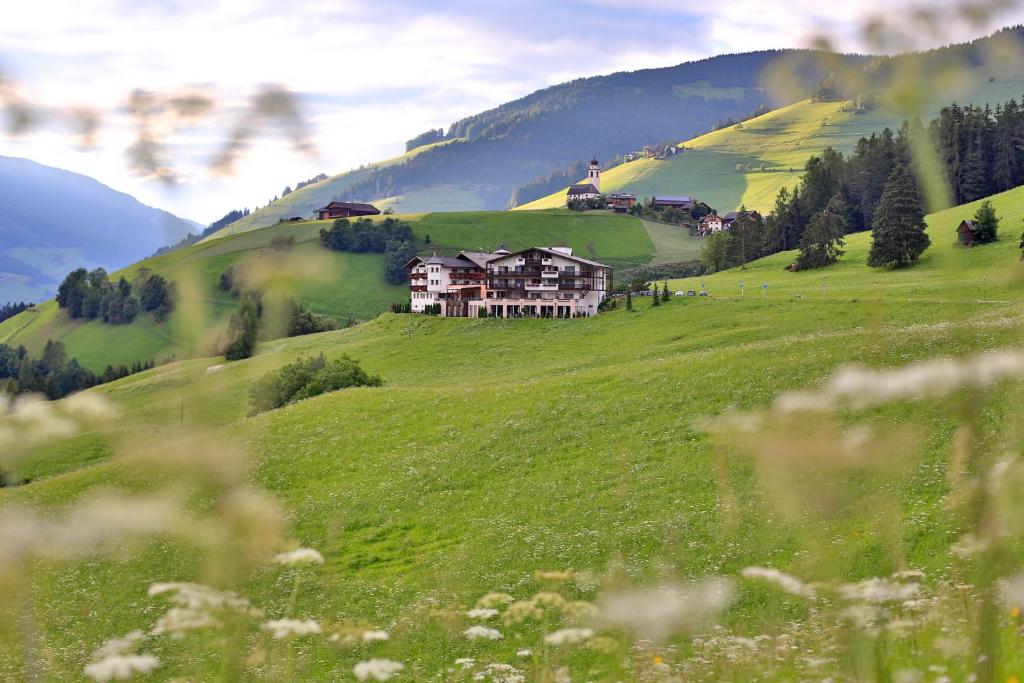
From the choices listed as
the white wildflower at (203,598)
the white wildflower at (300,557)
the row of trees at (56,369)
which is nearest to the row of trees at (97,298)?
the row of trees at (56,369)

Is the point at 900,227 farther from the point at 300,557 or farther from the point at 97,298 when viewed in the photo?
the point at 97,298

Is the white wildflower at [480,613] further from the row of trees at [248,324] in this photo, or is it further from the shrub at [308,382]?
the shrub at [308,382]

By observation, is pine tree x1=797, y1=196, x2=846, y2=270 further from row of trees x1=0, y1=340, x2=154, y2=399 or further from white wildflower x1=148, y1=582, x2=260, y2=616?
white wildflower x1=148, y1=582, x2=260, y2=616

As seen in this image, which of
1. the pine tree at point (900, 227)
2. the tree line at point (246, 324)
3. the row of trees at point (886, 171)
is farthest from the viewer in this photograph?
the row of trees at point (886, 171)

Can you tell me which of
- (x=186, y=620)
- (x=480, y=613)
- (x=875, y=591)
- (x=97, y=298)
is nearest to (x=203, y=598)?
(x=186, y=620)

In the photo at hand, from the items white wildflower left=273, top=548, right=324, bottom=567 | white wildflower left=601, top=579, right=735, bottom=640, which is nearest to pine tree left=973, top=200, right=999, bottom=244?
white wildflower left=601, top=579, right=735, bottom=640

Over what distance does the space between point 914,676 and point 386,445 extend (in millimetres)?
48815

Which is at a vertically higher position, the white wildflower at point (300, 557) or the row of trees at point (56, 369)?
the white wildflower at point (300, 557)

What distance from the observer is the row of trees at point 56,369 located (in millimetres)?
112694

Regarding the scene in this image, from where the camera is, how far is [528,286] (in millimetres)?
112750

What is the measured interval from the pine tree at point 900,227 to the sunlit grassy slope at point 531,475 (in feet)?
58.8

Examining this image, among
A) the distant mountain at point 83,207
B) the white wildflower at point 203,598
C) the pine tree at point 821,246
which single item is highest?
the pine tree at point 821,246

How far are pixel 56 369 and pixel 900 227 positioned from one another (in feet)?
384

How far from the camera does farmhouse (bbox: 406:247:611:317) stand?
10862 centimetres
